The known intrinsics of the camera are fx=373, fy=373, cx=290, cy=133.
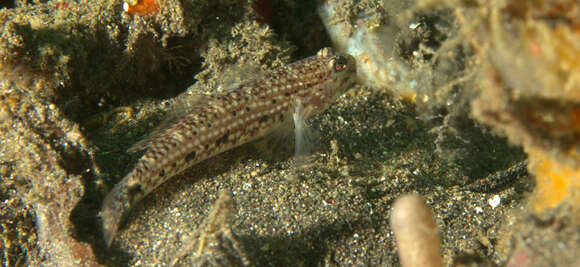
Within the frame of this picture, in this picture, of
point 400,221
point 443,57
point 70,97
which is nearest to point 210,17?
point 70,97

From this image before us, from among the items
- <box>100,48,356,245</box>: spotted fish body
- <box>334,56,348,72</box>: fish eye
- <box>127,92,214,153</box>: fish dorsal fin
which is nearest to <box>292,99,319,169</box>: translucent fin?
<box>100,48,356,245</box>: spotted fish body

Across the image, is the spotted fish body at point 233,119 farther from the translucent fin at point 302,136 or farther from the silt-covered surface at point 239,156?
the silt-covered surface at point 239,156

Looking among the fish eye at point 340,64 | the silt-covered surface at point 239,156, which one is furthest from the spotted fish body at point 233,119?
the silt-covered surface at point 239,156

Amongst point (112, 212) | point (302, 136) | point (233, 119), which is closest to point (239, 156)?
point (233, 119)

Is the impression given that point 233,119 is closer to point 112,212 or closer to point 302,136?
point 302,136

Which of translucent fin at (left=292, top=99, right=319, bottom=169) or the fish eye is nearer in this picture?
translucent fin at (left=292, top=99, right=319, bottom=169)

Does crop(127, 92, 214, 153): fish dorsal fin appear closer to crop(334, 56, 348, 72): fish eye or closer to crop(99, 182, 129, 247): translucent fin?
crop(99, 182, 129, 247): translucent fin

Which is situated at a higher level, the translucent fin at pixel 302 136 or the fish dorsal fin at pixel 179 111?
the fish dorsal fin at pixel 179 111

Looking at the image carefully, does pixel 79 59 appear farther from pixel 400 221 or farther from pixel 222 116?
pixel 400 221
